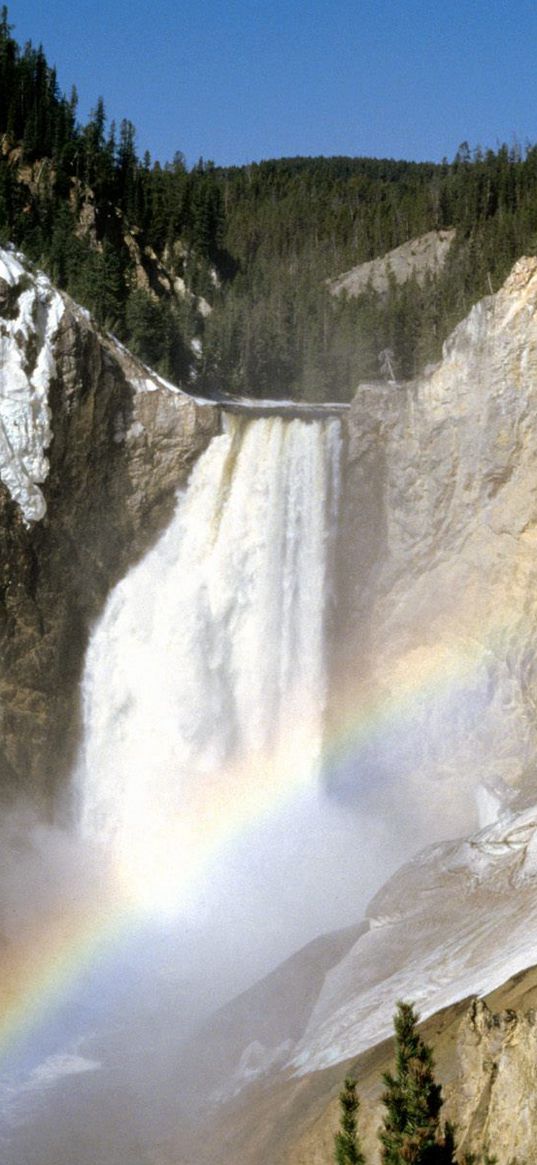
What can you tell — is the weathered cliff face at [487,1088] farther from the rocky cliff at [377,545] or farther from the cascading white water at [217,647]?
the cascading white water at [217,647]

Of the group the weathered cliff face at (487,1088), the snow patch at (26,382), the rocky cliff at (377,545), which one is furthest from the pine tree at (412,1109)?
the snow patch at (26,382)

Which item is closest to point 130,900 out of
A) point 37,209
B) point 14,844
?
point 14,844

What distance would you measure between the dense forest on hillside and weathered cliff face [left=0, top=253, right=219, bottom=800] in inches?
178

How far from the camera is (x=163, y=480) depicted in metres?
31.7

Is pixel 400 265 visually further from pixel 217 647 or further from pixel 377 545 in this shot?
pixel 217 647

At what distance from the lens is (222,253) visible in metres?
56.5

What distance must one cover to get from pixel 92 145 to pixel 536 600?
34369 mm

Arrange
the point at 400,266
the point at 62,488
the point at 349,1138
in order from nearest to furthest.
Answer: the point at 349,1138 → the point at 62,488 → the point at 400,266

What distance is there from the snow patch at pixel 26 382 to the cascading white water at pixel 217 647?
166 inches

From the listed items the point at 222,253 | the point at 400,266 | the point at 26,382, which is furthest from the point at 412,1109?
the point at 400,266

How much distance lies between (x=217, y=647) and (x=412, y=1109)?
69.1 feet

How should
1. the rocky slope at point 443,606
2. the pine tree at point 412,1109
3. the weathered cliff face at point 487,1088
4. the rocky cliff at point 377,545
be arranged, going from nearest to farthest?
the pine tree at point 412,1109, the weathered cliff face at point 487,1088, the rocky slope at point 443,606, the rocky cliff at point 377,545

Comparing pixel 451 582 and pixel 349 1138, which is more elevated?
pixel 451 582

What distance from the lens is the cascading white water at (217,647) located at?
31312mm
